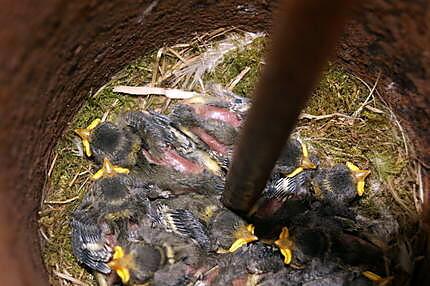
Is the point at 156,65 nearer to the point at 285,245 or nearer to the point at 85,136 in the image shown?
the point at 85,136

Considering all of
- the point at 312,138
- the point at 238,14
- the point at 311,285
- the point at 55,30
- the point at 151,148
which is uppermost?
the point at 55,30

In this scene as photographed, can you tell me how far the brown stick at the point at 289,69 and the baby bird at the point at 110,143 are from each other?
56 centimetres

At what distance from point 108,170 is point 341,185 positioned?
541 millimetres

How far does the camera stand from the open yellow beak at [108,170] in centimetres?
148

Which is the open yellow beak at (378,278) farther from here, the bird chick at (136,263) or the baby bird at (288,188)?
the bird chick at (136,263)

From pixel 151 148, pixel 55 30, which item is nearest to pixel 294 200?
pixel 151 148

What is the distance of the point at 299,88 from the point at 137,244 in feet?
2.27

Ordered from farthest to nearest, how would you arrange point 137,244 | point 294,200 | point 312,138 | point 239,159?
point 312,138
point 294,200
point 137,244
point 239,159

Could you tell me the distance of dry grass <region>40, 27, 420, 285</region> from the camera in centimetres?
149

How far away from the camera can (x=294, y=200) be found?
1491 mm

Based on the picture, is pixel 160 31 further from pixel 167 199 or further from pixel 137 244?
pixel 137 244

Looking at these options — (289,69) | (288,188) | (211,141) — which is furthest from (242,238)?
(289,69)

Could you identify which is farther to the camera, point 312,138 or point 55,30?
→ point 312,138

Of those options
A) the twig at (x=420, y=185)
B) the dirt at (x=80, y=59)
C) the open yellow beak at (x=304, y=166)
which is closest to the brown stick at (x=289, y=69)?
the dirt at (x=80, y=59)
